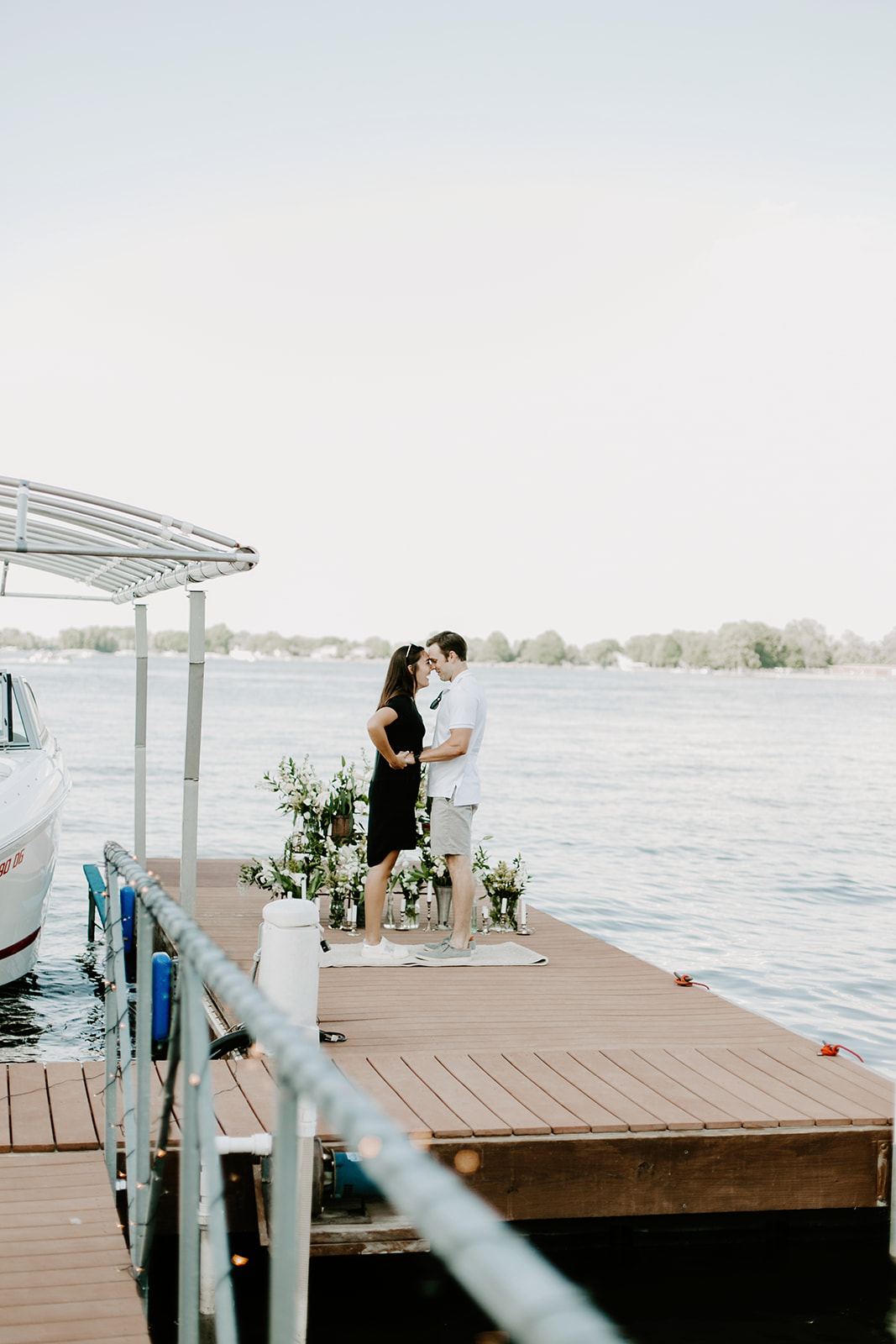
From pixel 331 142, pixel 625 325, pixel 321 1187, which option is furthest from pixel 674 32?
pixel 321 1187

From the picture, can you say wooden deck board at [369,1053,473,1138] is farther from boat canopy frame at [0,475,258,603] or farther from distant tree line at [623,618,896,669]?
distant tree line at [623,618,896,669]

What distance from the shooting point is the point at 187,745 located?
659 centimetres

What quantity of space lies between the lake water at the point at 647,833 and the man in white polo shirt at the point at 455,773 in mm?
2722

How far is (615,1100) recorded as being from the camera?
4895 millimetres

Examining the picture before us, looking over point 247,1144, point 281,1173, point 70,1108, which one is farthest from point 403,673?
point 281,1173

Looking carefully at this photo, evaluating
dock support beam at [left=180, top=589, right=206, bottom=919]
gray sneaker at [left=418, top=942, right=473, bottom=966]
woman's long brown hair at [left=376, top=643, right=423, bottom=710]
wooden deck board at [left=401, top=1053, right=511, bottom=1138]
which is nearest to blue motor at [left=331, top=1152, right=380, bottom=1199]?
wooden deck board at [left=401, top=1053, right=511, bottom=1138]

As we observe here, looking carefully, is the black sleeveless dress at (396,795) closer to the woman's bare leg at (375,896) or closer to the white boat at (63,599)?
the woman's bare leg at (375,896)

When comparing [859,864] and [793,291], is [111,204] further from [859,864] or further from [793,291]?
[793,291]

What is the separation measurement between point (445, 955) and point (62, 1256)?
4099 millimetres

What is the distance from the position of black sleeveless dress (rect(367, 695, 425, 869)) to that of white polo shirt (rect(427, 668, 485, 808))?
0.22 metres

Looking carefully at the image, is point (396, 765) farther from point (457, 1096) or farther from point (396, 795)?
point (457, 1096)

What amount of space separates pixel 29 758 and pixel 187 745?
7.22 feet

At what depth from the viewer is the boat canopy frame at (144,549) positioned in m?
5.73

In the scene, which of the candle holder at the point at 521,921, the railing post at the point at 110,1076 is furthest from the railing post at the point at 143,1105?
the candle holder at the point at 521,921
